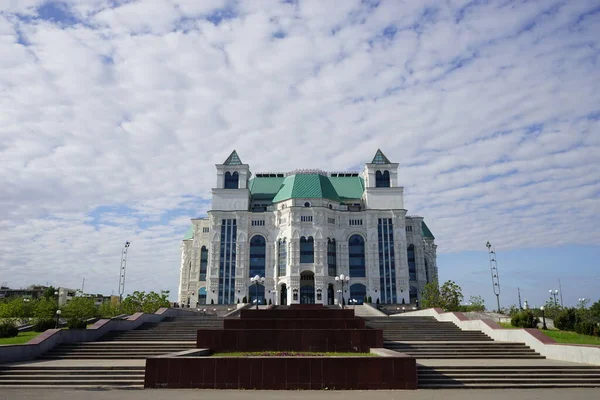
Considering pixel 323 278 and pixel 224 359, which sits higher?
pixel 323 278

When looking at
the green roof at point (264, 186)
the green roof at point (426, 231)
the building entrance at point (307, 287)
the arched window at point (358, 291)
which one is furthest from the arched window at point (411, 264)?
the green roof at point (264, 186)

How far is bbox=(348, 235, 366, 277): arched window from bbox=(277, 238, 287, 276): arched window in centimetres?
1091

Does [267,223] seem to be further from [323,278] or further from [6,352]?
[6,352]

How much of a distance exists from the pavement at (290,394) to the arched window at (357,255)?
60.3 metres

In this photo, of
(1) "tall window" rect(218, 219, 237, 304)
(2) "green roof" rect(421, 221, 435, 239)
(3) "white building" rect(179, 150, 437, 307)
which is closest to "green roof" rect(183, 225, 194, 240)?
(3) "white building" rect(179, 150, 437, 307)

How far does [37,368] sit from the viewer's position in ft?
61.7

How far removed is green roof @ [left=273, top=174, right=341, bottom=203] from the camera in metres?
77.2

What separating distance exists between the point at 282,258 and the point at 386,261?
17.1 meters

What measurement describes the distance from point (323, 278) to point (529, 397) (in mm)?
58312

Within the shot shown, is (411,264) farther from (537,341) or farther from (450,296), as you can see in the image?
(537,341)

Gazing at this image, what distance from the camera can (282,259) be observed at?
7575 centimetres

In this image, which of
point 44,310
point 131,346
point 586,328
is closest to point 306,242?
point 44,310

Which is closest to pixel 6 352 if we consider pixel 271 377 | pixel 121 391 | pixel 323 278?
pixel 121 391

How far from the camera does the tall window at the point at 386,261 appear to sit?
74.4 metres
